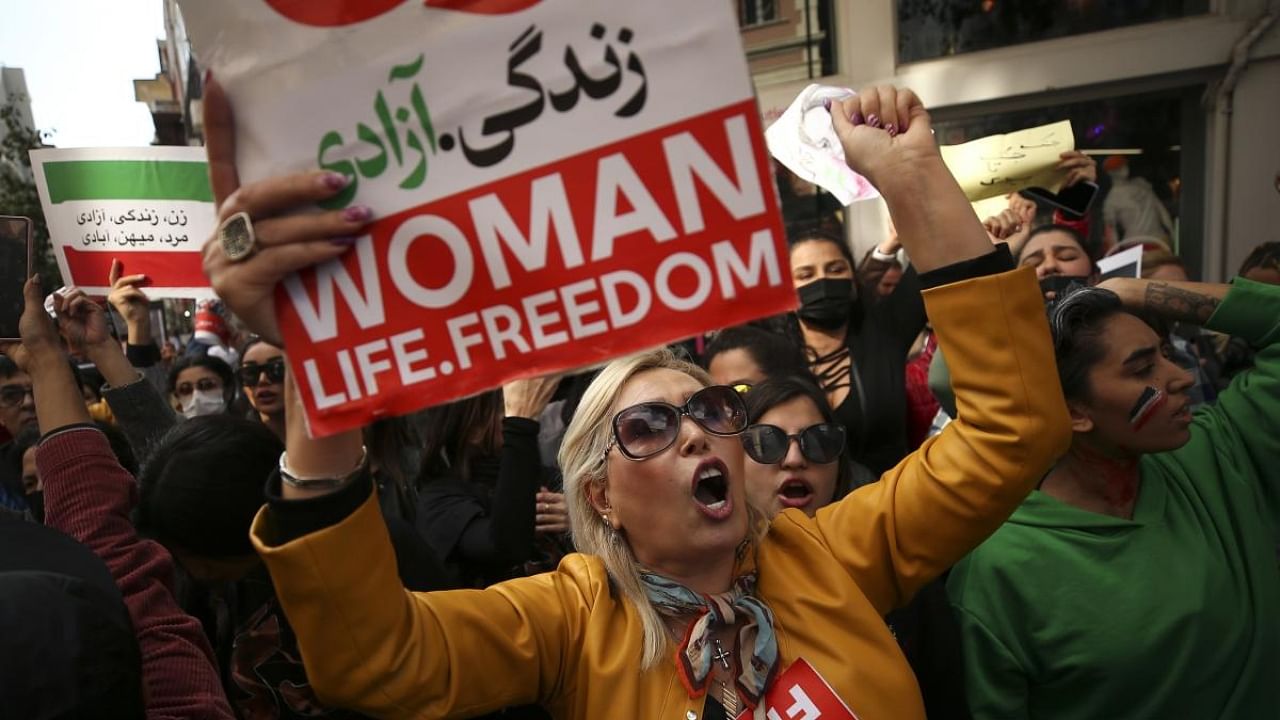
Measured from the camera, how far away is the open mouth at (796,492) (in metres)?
2.41

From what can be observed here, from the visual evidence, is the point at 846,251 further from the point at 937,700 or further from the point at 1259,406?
the point at 937,700

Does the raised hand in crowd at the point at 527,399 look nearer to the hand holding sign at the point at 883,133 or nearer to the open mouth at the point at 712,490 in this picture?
the open mouth at the point at 712,490

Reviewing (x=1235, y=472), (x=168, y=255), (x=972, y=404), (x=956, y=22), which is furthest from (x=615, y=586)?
(x=956, y=22)

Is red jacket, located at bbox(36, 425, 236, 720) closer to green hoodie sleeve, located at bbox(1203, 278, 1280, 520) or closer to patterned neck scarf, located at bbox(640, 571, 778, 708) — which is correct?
patterned neck scarf, located at bbox(640, 571, 778, 708)

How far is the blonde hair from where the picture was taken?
1779mm

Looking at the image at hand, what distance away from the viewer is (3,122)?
50.4ft

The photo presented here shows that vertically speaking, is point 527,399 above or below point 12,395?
above

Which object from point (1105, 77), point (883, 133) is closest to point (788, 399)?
point (883, 133)

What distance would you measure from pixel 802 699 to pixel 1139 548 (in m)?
0.99

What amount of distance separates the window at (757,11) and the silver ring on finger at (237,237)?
8.03 m

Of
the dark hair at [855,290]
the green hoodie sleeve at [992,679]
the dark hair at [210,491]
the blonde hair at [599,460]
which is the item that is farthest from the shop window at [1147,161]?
the dark hair at [210,491]

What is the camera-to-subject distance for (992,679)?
197cm

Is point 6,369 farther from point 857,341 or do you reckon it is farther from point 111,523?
point 857,341

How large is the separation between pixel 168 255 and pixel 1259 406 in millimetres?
3306
